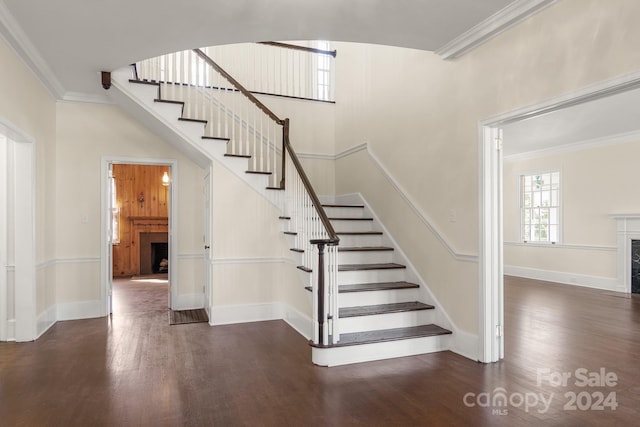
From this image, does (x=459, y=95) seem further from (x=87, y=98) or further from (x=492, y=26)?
(x=87, y=98)

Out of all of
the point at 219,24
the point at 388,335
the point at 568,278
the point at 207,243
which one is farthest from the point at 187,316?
the point at 568,278

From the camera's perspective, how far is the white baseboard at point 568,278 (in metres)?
7.33

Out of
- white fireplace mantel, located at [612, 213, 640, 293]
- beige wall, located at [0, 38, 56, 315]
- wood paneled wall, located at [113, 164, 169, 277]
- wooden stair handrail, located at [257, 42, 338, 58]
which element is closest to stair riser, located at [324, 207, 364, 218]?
wooden stair handrail, located at [257, 42, 338, 58]

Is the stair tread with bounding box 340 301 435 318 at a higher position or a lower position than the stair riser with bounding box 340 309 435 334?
higher

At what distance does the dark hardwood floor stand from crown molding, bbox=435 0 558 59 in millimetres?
2906

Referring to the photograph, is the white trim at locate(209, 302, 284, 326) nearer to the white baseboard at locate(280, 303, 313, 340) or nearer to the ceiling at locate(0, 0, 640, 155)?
the white baseboard at locate(280, 303, 313, 340)

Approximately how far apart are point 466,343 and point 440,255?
0.89 metres

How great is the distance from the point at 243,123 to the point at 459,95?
3.14 metres

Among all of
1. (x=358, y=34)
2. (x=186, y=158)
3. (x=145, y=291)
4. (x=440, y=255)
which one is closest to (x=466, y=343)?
(x=440, y=255)

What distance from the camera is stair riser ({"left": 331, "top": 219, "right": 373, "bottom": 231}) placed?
17.1ft

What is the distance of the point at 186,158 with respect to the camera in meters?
5.84

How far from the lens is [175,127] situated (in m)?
4.91

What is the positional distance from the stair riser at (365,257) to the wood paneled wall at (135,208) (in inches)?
250

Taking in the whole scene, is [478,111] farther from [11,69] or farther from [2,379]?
[2,379]
